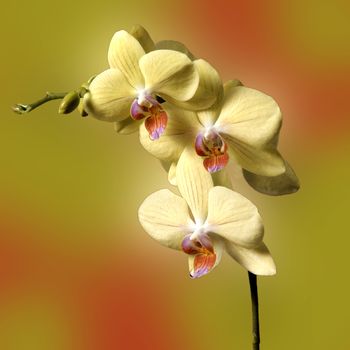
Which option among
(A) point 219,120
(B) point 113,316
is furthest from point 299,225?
(A) point 219,120

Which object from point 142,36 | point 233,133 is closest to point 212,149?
point 233,133

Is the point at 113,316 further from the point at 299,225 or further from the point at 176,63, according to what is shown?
the point at 176,63

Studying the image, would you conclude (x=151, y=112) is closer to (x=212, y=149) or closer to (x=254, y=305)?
(x=212, y=149)

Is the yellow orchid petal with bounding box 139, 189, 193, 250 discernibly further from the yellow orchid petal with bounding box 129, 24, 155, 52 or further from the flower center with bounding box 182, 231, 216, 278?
the yellow orchid petal with bounding box 129, 24, 155, 52

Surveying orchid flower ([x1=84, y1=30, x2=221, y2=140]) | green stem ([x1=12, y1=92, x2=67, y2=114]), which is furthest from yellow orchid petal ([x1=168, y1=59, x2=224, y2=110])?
green stem ([x1=12, y1=92, x2=67, y2=114])

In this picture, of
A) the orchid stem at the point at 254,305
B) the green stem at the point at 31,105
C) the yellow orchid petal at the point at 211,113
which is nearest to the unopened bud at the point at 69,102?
the green stem at the point at 31,105

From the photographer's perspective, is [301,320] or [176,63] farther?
[301,320]

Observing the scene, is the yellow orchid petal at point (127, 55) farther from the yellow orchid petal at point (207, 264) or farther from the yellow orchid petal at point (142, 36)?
the yellow orchid petal at point (207, 264)

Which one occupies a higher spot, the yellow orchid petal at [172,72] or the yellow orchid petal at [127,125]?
the yellow orchid petal at [172,72]
